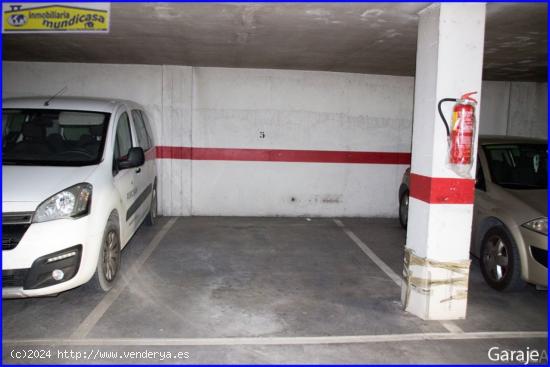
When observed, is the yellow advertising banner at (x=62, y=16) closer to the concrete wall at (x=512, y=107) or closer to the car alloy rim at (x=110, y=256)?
the car alloy rim at (x=110, y=256)

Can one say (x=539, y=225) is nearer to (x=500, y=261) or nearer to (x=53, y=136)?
(x=500, y=261)

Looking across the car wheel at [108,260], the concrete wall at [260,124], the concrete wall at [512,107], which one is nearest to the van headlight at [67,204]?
the car wheel at [108,260]

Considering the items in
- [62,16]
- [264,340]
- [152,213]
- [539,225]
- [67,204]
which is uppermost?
[62,16]

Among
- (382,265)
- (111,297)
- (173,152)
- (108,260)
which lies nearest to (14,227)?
(108,260)

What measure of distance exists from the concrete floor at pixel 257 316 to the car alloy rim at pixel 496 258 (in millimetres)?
217

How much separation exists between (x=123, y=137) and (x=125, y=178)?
548 millimetres

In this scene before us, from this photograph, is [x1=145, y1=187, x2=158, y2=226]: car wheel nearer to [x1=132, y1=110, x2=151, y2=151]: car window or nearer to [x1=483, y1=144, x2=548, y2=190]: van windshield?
[x1=132, y1=110, x2=151, y2=151]: car window

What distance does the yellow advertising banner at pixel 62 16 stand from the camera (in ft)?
12.9

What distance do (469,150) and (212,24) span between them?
2973 mm

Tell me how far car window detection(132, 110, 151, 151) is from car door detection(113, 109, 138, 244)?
1.44 feet

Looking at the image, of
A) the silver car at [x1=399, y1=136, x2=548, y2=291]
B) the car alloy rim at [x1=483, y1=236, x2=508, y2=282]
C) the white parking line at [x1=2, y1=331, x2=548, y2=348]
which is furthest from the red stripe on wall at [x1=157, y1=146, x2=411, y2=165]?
the white parking line at [x1=2, y1=331, x2=548, y2=348]

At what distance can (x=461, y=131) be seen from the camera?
3848 millimetres

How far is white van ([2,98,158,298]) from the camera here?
142 inches

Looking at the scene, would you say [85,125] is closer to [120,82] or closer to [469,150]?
[120,82]
